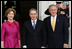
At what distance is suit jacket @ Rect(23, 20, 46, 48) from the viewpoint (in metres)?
2.92

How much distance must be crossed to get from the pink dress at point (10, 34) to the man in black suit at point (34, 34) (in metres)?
0.37

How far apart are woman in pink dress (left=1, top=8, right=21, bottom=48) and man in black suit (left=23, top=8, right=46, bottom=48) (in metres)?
0.37

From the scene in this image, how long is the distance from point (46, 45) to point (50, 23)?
0.56m

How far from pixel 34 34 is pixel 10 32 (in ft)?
2.07

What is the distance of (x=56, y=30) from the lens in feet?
9.89

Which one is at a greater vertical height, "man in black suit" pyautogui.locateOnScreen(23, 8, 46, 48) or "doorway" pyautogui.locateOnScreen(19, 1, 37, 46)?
"doorway" pyautogui.locateOnScreen(19, 1, 37, 46)

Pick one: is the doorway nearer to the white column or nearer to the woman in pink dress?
the white column

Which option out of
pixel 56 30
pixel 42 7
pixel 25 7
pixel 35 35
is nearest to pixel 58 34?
pixel 56 30

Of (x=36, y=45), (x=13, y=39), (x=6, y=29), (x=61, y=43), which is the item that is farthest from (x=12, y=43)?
(x=61, y=43)

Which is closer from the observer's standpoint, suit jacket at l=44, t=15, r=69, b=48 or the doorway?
suit jacket at l=44, t=15, r=69, b=48

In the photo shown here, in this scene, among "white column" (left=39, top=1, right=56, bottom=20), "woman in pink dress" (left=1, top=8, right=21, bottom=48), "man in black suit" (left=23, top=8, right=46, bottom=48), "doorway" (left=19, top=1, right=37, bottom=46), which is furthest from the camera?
"doorway" (left=19, top=1, right=37, bottom=46)

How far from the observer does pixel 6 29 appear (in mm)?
3154

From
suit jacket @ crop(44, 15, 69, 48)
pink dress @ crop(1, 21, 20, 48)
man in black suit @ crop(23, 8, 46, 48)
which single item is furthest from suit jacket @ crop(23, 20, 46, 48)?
pink dress @ crop(1, 21, 20, 48)

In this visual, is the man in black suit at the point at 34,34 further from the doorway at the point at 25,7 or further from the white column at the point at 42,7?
the doorway at the point at 25,7
